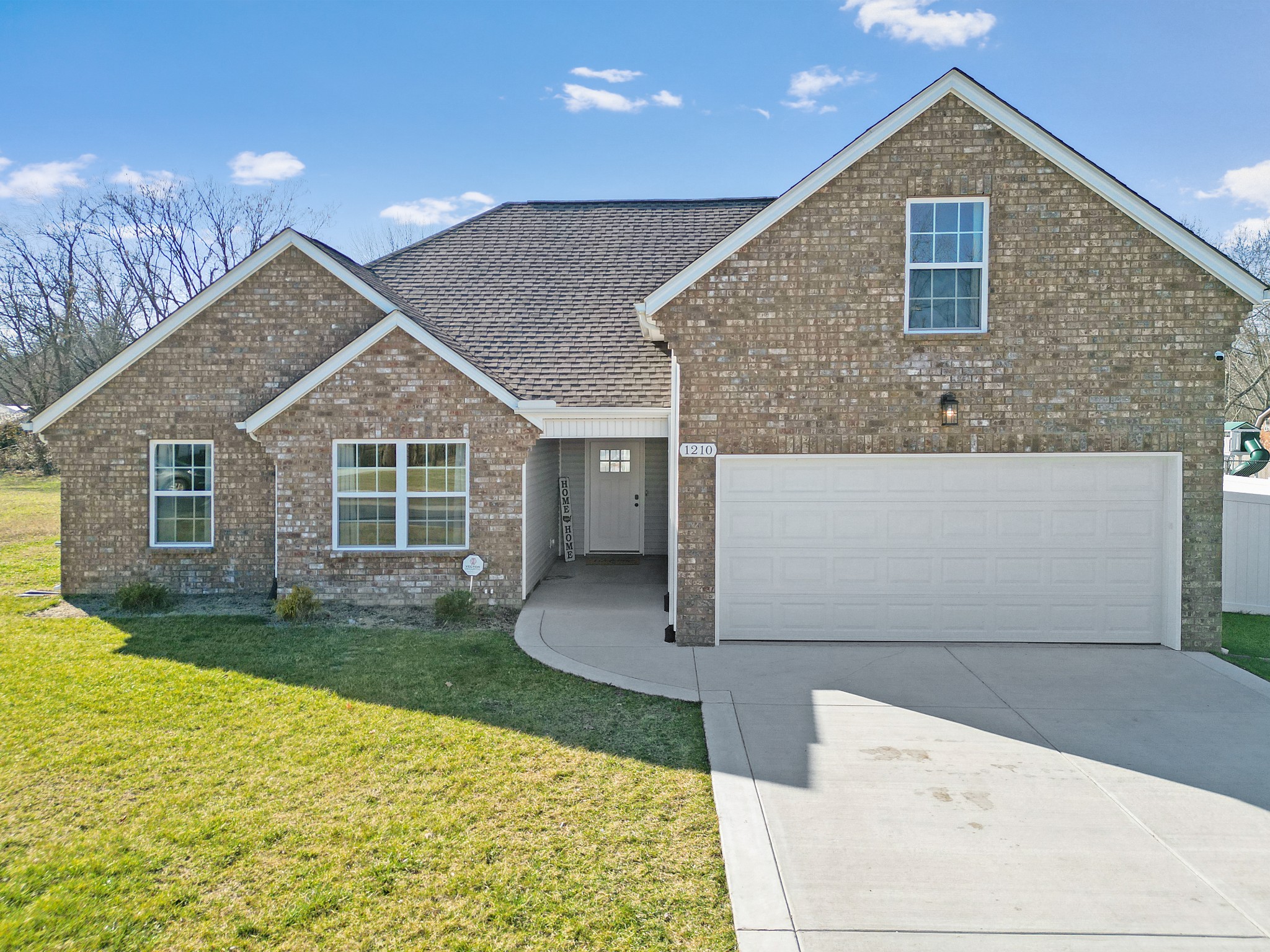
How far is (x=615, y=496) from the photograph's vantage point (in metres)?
15.9

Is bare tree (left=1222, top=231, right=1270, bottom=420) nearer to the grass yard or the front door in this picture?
the front door

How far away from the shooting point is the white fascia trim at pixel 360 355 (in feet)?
35.6

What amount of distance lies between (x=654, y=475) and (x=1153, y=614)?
9129 mm

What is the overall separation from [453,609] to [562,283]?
278 inches

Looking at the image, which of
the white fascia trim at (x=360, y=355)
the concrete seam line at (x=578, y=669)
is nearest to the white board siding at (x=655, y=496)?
the white fascia trim at (x=360, y=355)

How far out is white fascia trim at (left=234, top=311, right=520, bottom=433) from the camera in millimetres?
10844

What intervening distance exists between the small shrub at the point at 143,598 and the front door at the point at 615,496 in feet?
25.6

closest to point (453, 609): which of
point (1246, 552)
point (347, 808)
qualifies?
point (347, 808)

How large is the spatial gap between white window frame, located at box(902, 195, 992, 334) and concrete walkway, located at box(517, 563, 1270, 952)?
403cm

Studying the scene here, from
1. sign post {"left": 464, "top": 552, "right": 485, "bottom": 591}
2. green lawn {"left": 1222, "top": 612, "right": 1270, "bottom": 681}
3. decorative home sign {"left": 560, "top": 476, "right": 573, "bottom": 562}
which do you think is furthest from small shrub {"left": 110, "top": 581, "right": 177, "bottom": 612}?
green lawn {"left": 1222, "top": 612, "right": 1270, "bottom": 681}

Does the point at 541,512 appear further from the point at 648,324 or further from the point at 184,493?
the point at 184,493

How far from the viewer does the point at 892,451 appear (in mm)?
9352

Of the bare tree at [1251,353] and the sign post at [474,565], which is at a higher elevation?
the bare tree at [1251,353]

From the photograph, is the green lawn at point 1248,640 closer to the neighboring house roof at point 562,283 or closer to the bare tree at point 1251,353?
the neighboring house roof at point 562,283
